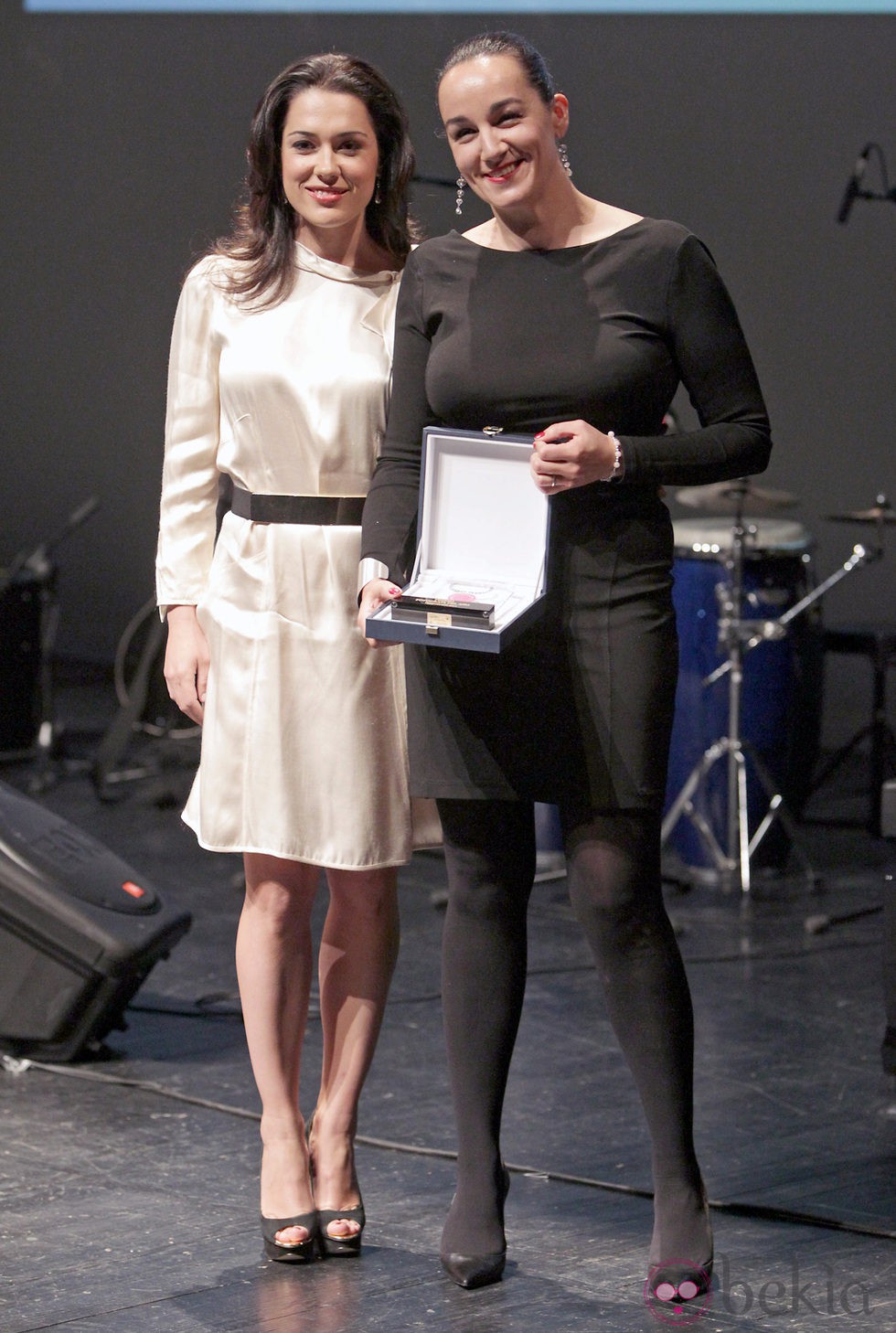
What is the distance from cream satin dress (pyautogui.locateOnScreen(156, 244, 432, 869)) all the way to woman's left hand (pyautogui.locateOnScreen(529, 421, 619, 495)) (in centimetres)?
38

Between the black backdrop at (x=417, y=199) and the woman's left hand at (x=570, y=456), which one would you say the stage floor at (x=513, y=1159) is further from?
the black backdrop at (x=417, y=199)

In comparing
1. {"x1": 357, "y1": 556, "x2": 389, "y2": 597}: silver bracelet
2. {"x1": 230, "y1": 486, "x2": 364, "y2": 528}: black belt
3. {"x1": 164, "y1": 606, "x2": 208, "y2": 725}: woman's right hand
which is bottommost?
{"x1": 164, "y1": 606, "x2": 208, "y2": 725}: woman's right hand

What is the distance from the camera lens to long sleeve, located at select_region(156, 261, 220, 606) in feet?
8.08

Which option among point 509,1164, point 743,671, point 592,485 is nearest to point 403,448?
point 592,485

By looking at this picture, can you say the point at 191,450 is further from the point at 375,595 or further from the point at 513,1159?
the point at 513,1159

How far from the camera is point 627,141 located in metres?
7.24

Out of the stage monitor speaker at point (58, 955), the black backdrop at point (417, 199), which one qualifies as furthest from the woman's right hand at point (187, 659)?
the black backdrop at point (417, 199)

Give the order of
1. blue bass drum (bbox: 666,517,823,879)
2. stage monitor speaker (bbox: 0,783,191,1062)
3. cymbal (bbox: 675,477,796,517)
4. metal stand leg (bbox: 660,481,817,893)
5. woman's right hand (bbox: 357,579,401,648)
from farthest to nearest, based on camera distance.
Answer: blue bass drum (bbox: 666,517,823,879) < metal stand leg (bbox: 660,481,817,893) < cymbal (bbox: 675,477,796,517) < stage monitor speaker (bbox: 0,783,191,1062) < woman's right hand (bbox: 357,579,401,648)

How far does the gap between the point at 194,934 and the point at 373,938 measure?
2033 mm

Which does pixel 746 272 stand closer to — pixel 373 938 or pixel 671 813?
pixel 671 813

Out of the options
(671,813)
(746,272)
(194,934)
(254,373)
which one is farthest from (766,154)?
(254,373)

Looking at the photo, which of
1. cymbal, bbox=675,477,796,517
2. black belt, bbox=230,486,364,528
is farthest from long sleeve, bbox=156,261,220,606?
cymbal, bbox=675,477,796,517

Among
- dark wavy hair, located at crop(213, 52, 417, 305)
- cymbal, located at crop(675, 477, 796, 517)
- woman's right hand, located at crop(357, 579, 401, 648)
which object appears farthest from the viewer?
cymbal, located at crop(675, 477, 796, 517)

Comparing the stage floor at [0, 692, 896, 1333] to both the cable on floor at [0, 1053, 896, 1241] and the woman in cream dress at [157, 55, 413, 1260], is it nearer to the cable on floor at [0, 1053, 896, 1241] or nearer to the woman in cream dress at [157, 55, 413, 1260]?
the cable on floor at [0, 1053, 896, 1241]
